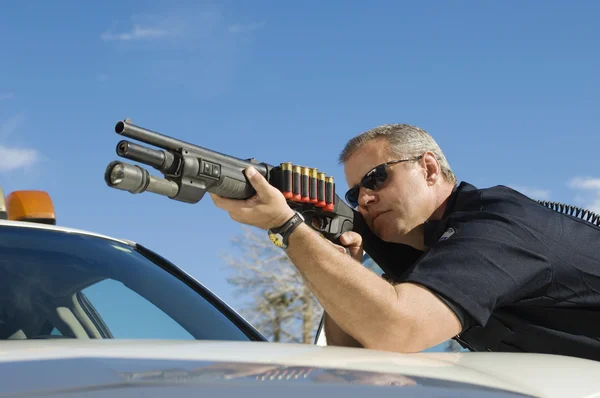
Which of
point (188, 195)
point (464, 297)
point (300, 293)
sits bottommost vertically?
point (300, 293)

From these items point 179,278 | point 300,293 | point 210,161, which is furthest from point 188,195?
point 300,293

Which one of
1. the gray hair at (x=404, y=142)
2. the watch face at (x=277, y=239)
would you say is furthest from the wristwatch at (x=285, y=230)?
the gray hair at (x=404, y=142)

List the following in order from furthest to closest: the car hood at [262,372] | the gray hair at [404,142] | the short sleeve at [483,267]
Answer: the gray hair at [404,142] < the short sleeve at [483,267] < the car hood at [262,372]

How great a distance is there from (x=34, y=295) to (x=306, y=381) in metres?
1.53

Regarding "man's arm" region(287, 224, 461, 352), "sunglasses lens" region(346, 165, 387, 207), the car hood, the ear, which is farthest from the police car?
the ear

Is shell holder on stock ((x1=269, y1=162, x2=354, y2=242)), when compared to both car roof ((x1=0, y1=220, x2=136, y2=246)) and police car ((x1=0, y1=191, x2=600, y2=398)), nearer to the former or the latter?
police car ((x1=0, y1=191, x2=600, y2=398))

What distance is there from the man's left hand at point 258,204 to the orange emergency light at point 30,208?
0.71 metres

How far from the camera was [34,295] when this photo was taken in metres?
2.46

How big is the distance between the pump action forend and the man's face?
0.54 meters

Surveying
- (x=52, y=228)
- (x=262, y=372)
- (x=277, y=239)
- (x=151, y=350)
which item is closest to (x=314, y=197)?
(x=277, y=239)

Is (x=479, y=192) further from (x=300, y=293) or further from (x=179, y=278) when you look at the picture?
(x=300, y=293)

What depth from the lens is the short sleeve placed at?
241 cm

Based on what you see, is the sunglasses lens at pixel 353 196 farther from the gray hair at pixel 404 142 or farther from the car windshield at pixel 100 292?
the car windshield at pixel 100 292

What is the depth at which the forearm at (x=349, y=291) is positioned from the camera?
2.28m
